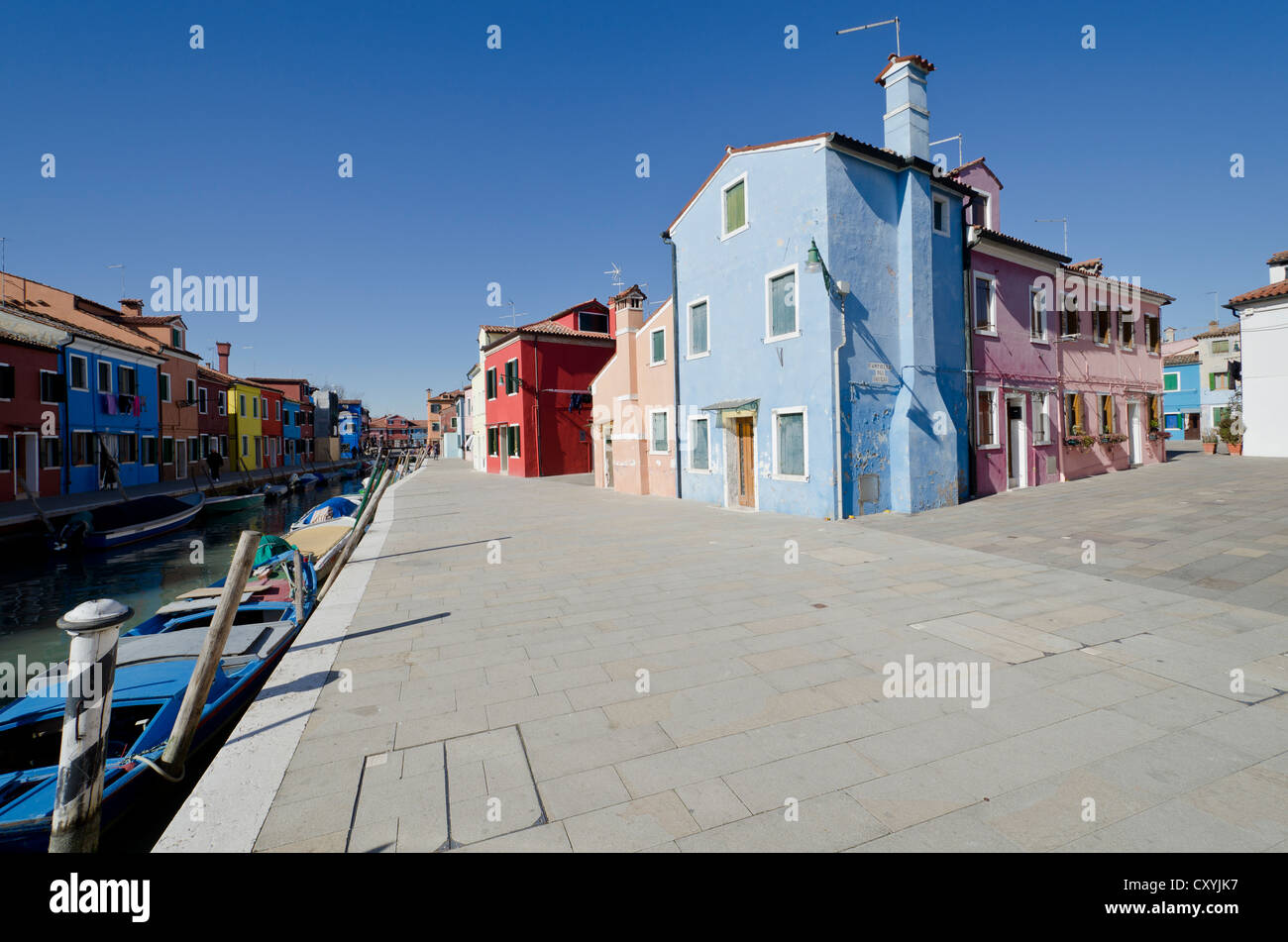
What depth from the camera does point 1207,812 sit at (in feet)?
8.57

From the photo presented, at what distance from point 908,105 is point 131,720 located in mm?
16301

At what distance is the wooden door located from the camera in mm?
14242

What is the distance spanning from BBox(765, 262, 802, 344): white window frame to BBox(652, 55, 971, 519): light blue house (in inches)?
1.2

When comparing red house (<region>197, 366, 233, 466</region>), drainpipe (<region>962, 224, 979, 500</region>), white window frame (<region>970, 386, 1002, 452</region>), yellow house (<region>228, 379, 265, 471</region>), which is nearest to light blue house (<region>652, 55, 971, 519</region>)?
drainpipe (<region>962, 224, 979, 500</region>)

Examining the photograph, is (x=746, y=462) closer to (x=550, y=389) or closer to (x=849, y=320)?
(x=849, y=320)

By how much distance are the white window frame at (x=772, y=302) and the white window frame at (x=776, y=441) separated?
5.28 feet

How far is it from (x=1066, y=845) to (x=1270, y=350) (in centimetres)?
2918

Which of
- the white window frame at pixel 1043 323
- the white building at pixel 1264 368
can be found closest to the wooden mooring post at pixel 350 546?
the white window frame at pixel 1043 323

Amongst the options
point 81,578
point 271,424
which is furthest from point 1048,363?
point 271,424

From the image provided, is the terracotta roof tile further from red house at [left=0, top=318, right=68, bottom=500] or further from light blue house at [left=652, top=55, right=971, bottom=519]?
red house at [left=0, top=318, right=68, bottom=500]

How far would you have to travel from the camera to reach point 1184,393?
128ft
